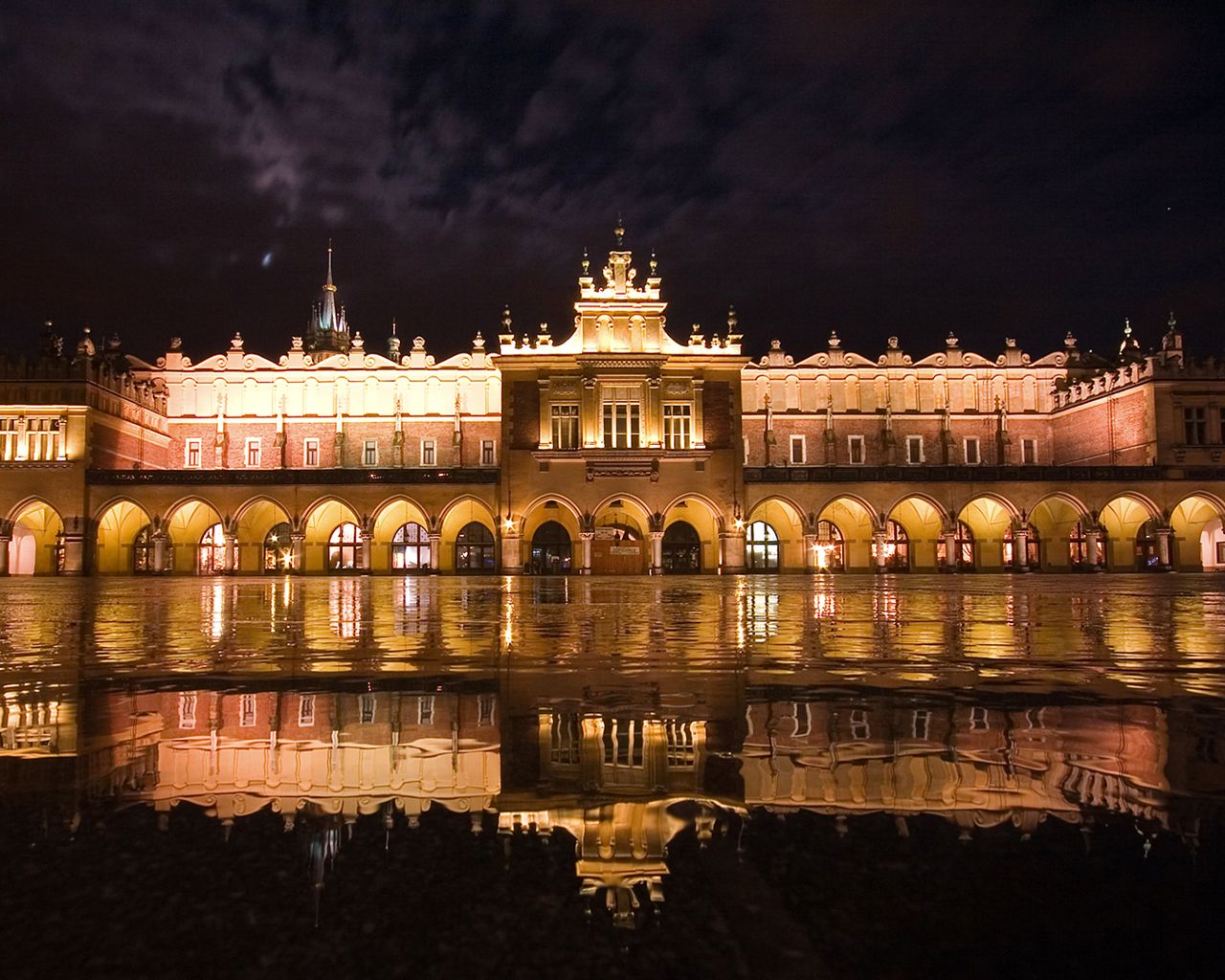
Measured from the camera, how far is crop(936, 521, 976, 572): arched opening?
39978mm

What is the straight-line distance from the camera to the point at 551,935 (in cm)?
130

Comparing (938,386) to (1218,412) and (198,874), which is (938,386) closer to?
(1218,412)

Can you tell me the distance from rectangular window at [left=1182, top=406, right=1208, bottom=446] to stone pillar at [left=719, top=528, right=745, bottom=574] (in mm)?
20552

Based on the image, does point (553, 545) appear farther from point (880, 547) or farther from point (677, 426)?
point (880, 547)

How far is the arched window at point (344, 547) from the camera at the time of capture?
42.9 meters

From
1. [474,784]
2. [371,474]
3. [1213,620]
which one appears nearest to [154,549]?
[371,474]

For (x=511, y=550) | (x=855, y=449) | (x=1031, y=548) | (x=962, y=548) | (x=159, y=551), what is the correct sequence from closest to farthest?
(x=159, y=551)
(x=511, y=550)
(x=1031, y=548)
(x=962, y=548)
(x=855, y=449)

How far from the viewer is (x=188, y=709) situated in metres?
3.43

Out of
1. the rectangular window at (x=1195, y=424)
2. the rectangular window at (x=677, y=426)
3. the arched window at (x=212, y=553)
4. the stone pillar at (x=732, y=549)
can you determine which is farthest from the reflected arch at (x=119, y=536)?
the rectangular window at (x=1195, y=424)

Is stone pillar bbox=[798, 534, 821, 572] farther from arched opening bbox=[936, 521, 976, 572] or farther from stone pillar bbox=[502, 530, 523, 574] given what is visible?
stone pillar bbox=[502, 530, 523, 574]

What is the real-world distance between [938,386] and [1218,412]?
533 inches

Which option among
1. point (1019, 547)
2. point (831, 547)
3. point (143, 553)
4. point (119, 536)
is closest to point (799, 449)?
point (831, 547)

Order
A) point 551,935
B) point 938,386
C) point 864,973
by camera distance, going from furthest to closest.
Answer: point 938,386
point 551,935
point 864,973

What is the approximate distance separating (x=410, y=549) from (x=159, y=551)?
35.5 feet
